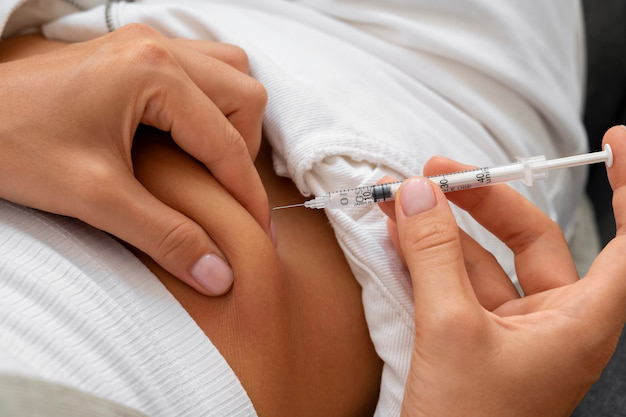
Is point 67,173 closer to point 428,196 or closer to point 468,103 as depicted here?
point 428,196

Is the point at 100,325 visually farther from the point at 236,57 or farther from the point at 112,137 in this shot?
the point at 236,57

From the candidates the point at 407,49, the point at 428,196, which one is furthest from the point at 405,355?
the point at 407,49

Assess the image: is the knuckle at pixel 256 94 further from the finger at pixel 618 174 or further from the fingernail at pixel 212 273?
the finger at pixel 618 174

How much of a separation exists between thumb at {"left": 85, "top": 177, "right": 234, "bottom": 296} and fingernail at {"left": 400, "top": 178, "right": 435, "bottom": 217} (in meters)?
0.22

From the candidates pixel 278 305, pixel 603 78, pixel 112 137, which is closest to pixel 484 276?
pixel 278 305

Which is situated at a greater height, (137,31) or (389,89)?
(137,31)

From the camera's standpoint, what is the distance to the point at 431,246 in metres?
0.62

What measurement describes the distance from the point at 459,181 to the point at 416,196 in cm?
11

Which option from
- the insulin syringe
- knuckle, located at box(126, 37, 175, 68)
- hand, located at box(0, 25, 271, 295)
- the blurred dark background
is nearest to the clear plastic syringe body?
the insulin syringe

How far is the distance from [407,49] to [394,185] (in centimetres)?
38

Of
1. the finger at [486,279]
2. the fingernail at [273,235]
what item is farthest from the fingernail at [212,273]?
the finger at [486,279]

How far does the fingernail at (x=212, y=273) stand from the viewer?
0.66m

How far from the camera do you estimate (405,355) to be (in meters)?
0.71

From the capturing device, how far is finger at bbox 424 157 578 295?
29.9 inches
